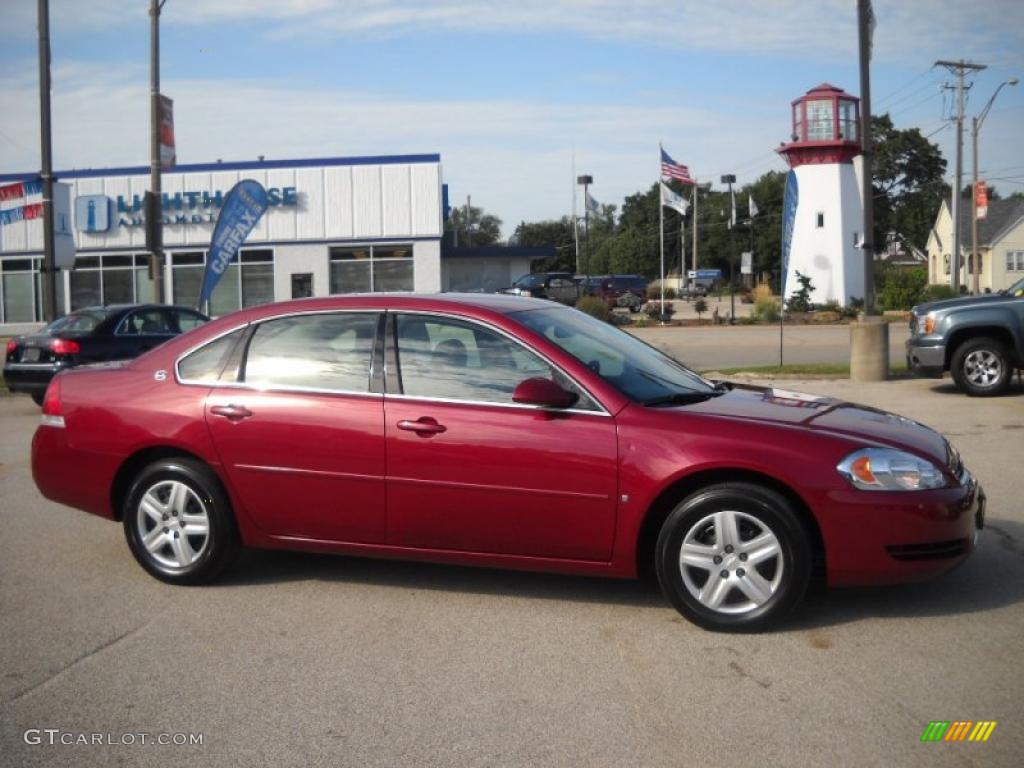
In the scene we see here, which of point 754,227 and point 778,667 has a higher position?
point 754,227

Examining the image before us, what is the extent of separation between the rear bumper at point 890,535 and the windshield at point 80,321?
12605mm

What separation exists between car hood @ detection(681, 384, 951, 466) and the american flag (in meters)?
35.4

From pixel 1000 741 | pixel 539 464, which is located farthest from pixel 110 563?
pixel 1000 741

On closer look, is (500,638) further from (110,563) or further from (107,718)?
(110,563)

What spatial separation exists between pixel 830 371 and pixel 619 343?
12.2 meters

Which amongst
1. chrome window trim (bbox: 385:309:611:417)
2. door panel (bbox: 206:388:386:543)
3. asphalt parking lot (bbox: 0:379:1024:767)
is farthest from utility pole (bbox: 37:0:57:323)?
chrome window trim (bbox: 385:309:611:417)

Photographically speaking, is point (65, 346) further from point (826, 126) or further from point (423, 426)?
point (826, 126)

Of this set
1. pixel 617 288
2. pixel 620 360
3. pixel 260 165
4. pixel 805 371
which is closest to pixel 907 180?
pixel 617 288

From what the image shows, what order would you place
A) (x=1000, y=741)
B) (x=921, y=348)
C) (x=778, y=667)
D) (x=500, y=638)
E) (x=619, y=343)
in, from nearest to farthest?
(x=1000, y=741) → (x=778, y=667) → (x=500, y=638) → (x=619, y=343) → (x=921, y=348)

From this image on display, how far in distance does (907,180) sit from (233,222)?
77646 millimetres

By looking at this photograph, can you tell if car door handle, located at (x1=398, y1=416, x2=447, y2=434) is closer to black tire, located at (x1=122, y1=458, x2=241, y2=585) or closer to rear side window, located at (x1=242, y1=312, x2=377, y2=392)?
rear side window, located at (x1=242, y1=312, x2=377, y2=392)

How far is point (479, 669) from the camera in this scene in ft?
15.8

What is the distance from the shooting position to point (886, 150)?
277 feet

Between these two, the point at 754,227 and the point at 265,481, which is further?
the point at 754,227
